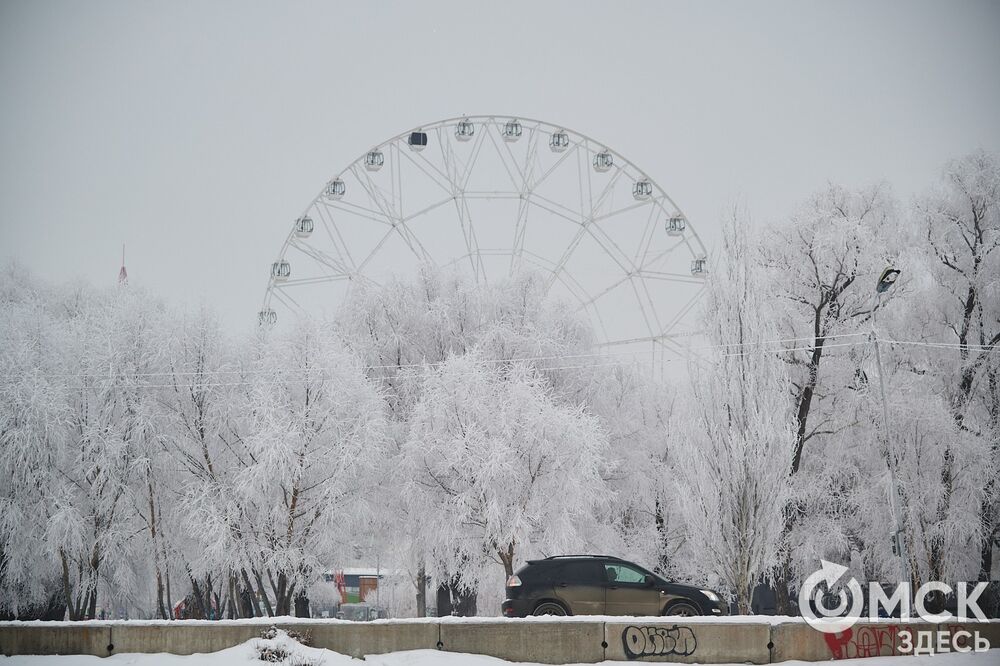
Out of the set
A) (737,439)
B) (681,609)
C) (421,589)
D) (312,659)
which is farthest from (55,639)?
(421,589)

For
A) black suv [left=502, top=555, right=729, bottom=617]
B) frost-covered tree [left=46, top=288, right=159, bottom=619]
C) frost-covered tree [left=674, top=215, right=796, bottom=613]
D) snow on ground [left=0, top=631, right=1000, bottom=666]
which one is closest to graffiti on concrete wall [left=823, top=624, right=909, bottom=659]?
snow on ground [left=0, top=631, right=1000, bottom=666]

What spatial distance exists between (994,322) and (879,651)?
727 inches

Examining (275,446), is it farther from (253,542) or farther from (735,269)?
(735,269)

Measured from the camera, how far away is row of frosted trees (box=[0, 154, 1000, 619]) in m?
29.7

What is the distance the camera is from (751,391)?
84.3 feet

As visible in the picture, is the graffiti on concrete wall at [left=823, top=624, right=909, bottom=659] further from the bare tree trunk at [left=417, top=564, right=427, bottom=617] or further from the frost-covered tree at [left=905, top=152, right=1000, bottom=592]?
the bare tree trunk at [left=417, top=564, right=427, bottom=617]

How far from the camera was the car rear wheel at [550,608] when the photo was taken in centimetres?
2077

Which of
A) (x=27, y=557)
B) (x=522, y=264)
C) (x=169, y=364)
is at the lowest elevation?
(x=27, y=557)

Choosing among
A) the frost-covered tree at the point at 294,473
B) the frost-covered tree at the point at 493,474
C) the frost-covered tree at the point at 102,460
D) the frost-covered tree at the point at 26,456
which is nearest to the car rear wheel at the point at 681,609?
the frost-covered tree at the point at 493,474

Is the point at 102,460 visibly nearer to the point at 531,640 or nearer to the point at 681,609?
the point at 531,640

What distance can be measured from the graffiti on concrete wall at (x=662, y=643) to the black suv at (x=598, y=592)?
3.56 metres

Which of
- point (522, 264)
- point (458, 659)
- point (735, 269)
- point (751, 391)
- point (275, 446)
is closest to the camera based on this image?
point (458, 659)

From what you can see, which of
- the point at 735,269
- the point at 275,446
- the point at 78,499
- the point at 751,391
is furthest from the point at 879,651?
the point at 78,499

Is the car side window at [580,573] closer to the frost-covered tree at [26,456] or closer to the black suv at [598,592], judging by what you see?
the black suv at [598,592]
